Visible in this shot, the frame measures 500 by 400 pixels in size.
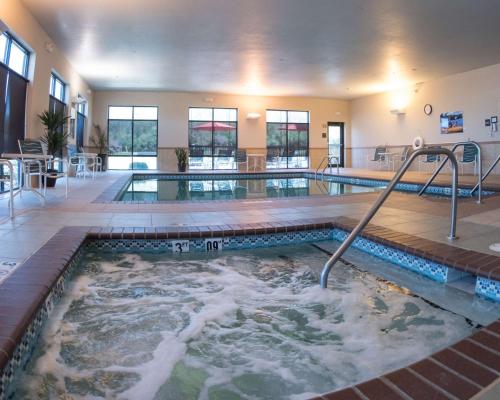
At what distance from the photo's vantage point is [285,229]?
3.40 m

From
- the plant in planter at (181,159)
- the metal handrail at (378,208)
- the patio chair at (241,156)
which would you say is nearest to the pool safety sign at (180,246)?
the metal handrail at (378,208)

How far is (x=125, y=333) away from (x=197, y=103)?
12.7 metres

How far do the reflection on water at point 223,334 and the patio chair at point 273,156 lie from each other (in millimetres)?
12265

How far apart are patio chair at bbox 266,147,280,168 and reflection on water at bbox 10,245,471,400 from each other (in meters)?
12.3

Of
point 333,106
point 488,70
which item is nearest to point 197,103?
point 333,106

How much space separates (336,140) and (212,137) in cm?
518

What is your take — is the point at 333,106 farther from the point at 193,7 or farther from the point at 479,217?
the point at 479,217

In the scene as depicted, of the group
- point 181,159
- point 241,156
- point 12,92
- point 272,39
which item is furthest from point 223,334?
point 241,156

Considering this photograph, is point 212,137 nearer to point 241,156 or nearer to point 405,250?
point 241,156

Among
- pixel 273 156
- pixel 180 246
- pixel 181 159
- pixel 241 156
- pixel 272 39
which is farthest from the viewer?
pixel 273 156

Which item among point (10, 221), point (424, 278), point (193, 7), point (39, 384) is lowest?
point (39, 384)

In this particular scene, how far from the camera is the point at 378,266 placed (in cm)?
282

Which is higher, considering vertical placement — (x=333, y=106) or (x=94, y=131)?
(x=333, y=106)

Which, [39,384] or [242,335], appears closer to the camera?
[39,384]
